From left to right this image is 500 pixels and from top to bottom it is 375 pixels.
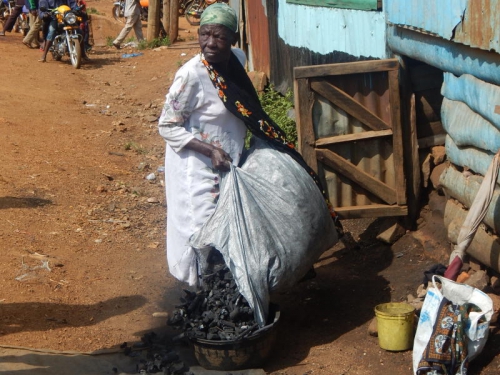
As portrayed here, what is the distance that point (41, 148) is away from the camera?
9.30m

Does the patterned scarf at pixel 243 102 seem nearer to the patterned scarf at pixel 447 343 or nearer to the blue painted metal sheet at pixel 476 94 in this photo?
the blue painted metal sheet at pixel 476 94

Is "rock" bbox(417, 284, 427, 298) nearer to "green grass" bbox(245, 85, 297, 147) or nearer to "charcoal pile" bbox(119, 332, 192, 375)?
"charcoal pile" bbox(119, 332, 192, 375)

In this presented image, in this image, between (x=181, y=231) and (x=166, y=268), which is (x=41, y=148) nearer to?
(x=166, y=268)

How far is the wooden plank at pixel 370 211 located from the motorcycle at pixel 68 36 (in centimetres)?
1015

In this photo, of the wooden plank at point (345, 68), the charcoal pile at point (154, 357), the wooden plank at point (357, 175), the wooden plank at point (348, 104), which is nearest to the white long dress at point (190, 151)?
the charcoal pile at point (154, 357)

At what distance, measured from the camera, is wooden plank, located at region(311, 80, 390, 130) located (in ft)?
18.7

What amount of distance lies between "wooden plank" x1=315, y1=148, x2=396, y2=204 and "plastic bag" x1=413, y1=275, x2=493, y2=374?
1.85 meters

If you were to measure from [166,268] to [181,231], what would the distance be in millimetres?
1429

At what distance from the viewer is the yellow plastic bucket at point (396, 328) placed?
4414 mm

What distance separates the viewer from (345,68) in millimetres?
5664

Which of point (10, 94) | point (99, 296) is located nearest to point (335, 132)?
point (99, 296)

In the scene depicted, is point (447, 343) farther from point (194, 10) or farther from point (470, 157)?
point (194, 10)

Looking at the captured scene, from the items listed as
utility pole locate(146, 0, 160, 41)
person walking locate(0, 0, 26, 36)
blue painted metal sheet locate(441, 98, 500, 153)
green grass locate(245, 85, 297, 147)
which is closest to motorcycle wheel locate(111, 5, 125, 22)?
person walking locate(0, 0, 26, 36)

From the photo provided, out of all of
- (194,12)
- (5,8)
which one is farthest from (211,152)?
(5,8)
